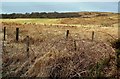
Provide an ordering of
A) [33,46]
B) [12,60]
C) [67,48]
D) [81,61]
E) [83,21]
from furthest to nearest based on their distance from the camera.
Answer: [83,21] → [33,46] → [12,60] → [67,48] → [81,61]

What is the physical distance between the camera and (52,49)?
16984mm

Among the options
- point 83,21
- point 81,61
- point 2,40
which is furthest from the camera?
point 83,21

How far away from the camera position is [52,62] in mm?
16062

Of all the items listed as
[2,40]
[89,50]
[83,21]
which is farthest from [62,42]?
[83,21]

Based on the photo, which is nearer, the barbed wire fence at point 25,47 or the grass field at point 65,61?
the grass field at point 65,61

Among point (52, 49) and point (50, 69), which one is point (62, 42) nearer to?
point (52, 49)

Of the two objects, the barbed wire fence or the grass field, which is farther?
the barbed wire fence

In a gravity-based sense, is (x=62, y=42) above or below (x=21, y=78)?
above

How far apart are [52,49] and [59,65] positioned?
1.50 meters

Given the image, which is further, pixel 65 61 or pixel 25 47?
pixel 25 47

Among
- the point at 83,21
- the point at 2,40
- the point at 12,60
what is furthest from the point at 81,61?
the point at 83,21

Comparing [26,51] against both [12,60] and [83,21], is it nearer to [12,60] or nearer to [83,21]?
[12,60]

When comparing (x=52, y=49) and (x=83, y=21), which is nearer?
(x=52, y=49)

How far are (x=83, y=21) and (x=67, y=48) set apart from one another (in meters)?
34.4
